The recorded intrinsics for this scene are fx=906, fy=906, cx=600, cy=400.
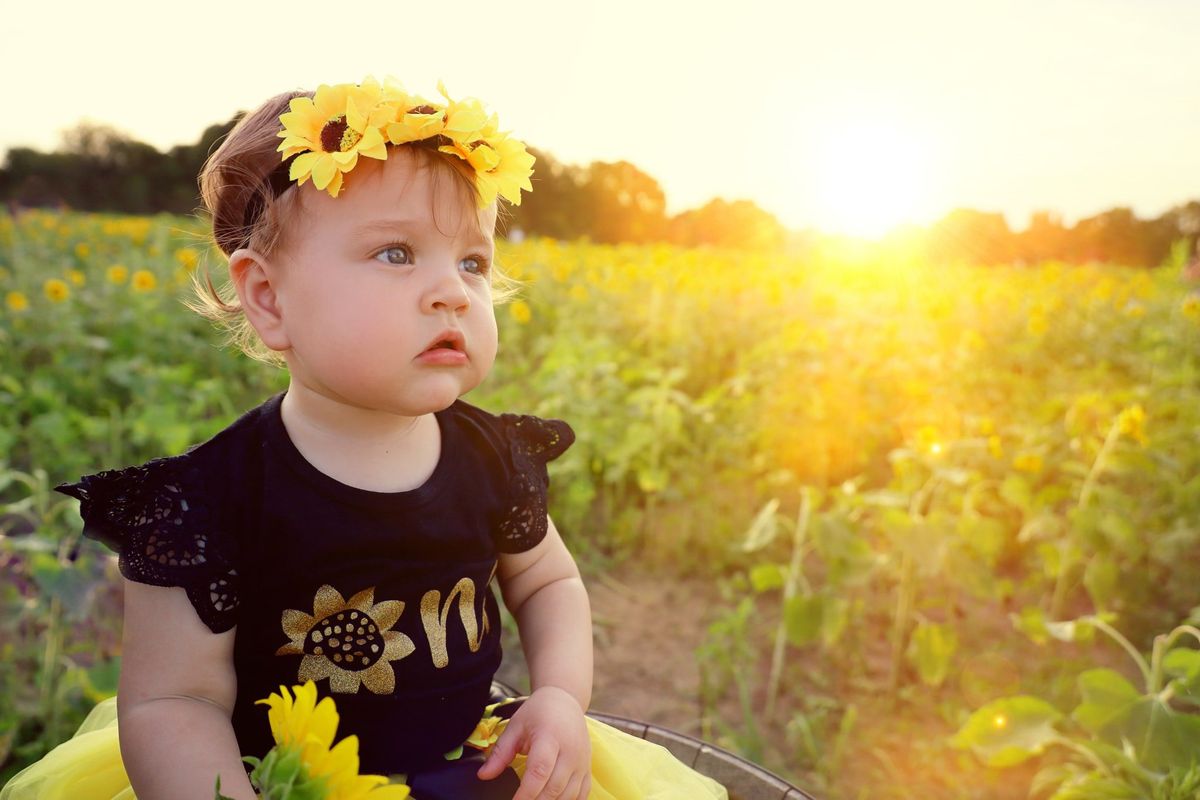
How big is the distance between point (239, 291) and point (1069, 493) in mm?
1992

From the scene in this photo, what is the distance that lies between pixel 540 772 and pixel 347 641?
0.79 ft

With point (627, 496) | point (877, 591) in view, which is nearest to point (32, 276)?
point (627, 496)

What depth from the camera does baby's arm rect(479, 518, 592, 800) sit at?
0.94 meters

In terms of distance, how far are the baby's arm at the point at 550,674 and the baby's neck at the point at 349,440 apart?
22 centimetres

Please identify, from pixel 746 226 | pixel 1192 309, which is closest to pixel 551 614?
pixel 1192 309

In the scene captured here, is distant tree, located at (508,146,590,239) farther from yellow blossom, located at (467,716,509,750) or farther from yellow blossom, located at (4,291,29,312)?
yellow blossom, located at (467,716,509,750)

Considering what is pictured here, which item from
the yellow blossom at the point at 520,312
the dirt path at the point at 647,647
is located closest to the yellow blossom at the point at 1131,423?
the dirt path at the point at 647,647

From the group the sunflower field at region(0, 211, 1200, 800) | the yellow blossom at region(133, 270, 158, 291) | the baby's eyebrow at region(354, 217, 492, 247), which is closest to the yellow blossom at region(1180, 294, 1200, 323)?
the sunflower field at region(0, 211, 1200, 800)

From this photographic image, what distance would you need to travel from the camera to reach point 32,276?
4.20m

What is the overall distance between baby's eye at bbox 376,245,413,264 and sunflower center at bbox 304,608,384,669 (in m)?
0.36

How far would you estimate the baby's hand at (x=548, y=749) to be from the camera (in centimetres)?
93

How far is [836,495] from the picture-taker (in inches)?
81.6

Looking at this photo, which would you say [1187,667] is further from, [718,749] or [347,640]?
[347,640]

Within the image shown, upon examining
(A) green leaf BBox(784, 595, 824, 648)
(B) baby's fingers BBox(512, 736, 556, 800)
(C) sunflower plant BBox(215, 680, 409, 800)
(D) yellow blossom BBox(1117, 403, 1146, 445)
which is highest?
(D) yellow blossom BBox(1117, 403, 1146, 445)
